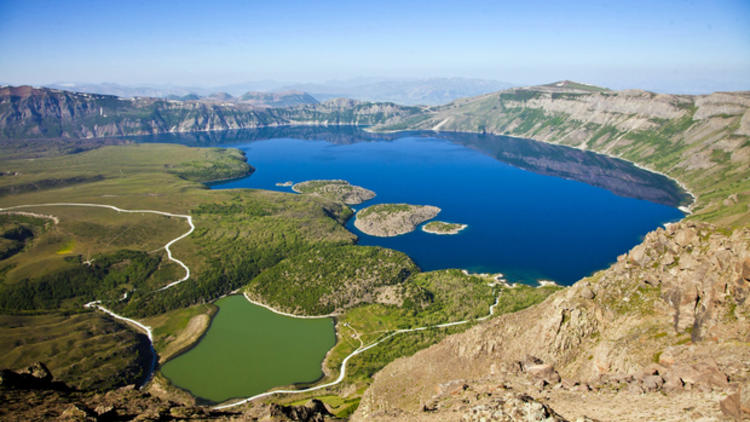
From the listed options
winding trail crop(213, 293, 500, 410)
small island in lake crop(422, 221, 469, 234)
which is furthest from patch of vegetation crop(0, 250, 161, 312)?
small island in lake crop(422, 221, 469, 234)

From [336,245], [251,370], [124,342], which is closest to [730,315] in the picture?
[251,370]

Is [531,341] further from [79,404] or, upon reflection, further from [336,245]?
[336,245]

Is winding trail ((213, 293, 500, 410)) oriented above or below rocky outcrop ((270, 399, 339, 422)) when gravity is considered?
below

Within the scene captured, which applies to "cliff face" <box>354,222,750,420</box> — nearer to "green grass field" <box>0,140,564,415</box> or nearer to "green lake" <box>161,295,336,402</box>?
"green grass field" <box>0,140,564,415</box>

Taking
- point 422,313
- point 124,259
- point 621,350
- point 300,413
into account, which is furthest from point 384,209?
point 621,350

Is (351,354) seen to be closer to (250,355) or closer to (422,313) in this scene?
(250,355)
